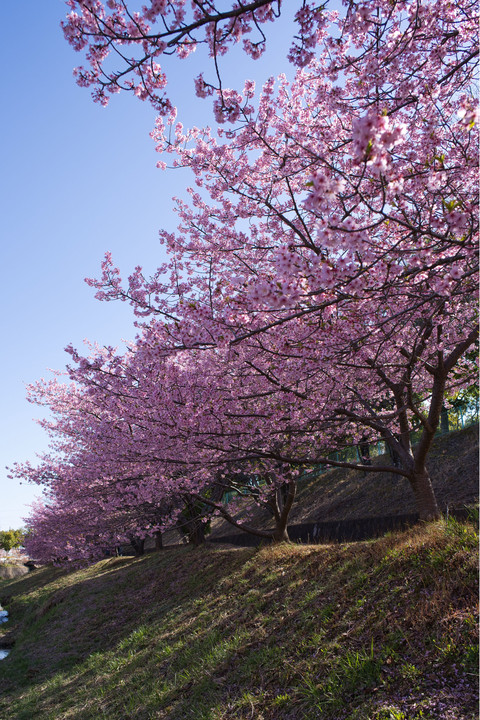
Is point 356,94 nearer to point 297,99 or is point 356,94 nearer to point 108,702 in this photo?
point 297,99

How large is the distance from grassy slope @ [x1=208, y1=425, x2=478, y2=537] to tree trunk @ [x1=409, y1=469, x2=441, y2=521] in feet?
16.4

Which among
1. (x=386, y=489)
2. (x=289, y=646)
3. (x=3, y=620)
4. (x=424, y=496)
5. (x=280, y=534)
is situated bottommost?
(x=3, y=620)

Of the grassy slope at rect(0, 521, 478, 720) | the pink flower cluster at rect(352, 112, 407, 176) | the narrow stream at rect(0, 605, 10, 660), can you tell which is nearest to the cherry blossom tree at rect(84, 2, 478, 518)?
the pink flower cluster at rect(352, 112, 407, 176)

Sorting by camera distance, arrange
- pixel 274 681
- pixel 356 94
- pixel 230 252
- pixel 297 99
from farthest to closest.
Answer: pixel 230 252, pixel 297 99, pixel 356 94, pixel 274 681

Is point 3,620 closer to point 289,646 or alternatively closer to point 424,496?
point 289,646

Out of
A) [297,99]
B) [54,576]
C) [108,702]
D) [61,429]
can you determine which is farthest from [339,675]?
[54,576]

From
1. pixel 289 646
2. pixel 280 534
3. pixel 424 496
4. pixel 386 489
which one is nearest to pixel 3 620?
pixel 280 534

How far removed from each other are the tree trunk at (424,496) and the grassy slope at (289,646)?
105cm

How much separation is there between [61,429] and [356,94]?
14179mm

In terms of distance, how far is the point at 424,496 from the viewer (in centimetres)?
→ 890

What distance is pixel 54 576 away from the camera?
30047mm

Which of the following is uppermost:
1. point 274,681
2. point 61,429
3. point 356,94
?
point 356,94

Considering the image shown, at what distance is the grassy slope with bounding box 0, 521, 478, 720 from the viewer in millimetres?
4984

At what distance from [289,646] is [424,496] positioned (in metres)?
3.61
